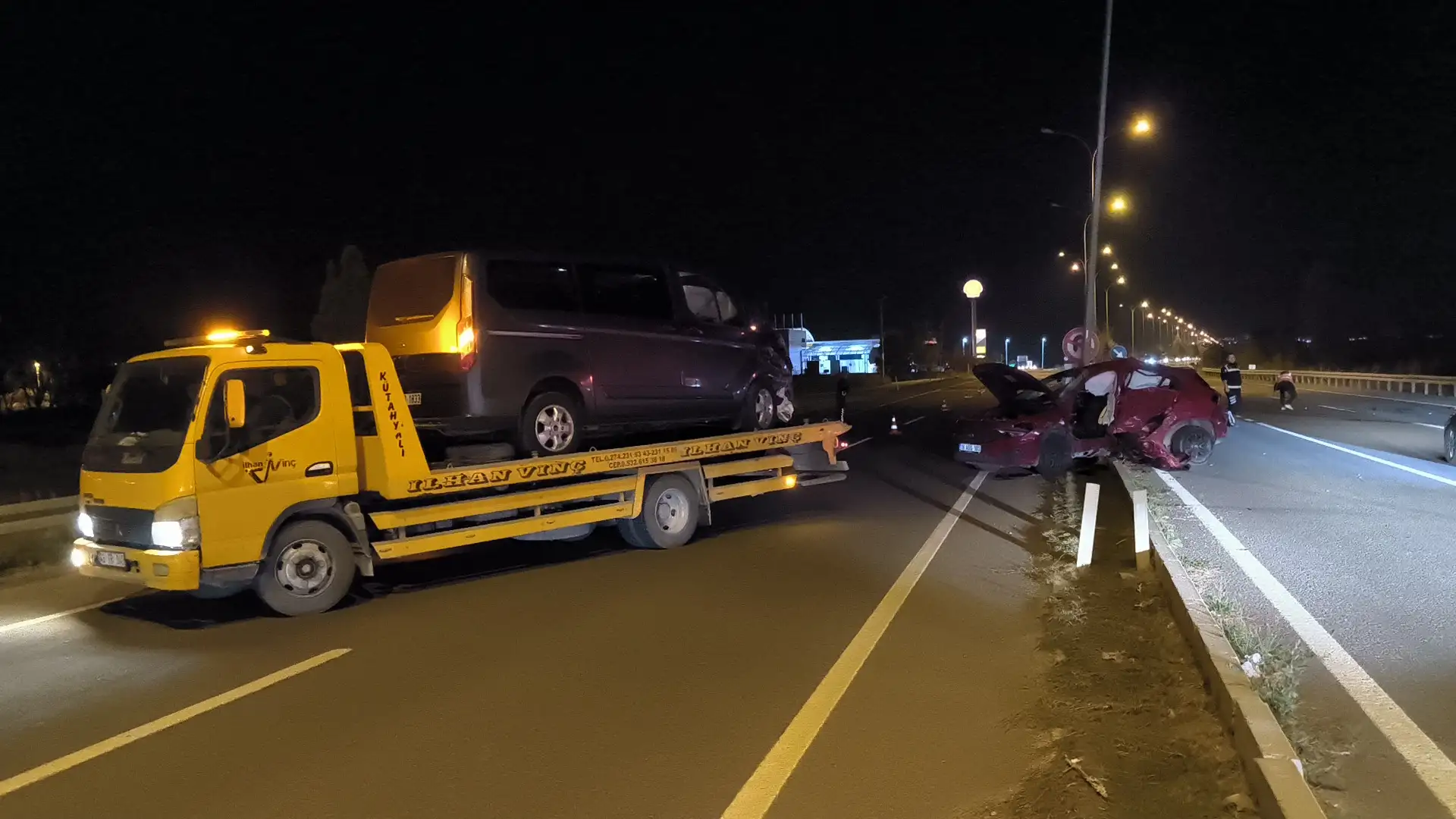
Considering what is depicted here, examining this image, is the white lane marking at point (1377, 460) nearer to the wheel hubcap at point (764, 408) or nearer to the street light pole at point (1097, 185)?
the street light pole at point (1097, 185)

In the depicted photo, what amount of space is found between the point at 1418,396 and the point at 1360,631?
1528 inches

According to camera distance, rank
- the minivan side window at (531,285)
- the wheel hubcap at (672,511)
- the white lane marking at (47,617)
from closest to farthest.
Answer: the white lane marking at (47,617) → the minivan side window at (531,285) → the wheel hubcap at (672,511)

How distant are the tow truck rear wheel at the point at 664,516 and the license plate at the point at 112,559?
179 inches

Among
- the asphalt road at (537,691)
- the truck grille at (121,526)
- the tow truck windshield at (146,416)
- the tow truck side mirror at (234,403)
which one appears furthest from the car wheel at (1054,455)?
the truck grille at (121,526)

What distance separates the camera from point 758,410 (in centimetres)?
1230

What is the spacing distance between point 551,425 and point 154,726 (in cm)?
469

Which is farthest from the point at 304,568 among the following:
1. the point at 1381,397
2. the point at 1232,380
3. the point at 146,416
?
the point at 1381,397

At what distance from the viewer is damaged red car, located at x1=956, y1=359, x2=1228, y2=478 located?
1525 cm

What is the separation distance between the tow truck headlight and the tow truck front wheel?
2.05 feet

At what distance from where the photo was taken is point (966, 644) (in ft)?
21.6

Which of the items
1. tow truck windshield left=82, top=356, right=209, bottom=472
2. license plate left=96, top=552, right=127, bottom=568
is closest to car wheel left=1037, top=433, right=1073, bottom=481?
tow truck windshield left=82, top=356, right=209, bottom=472

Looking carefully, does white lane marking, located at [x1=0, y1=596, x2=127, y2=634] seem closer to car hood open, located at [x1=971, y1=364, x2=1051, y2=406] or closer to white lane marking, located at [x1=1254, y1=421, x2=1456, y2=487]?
car hood open, located at [x1=971, y1=364, x2=1051, y2=406]

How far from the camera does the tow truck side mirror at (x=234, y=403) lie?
730cm

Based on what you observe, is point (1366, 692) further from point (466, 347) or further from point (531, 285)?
point (531, 285)
